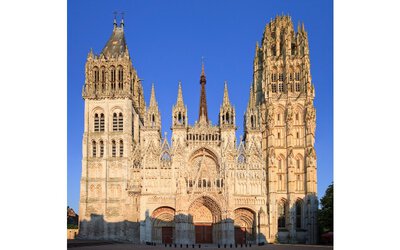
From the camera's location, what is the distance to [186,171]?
111ft

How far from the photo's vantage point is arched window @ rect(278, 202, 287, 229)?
113 feet

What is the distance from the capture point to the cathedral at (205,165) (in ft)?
109

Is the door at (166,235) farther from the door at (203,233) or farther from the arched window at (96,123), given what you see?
the arched window at (96,123)

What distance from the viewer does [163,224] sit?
34.1 meters

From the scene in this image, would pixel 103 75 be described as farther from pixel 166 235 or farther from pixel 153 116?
pixel 166 235

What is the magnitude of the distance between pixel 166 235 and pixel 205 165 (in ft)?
19.1

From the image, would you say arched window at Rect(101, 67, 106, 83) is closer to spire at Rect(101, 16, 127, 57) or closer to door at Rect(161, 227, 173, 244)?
spire at Rect(101, 16, 127, 57)

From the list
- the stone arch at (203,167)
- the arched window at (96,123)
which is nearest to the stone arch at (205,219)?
the stone arch at (203,167)

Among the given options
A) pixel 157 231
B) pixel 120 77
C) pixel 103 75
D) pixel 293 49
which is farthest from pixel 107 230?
pixel 293 49

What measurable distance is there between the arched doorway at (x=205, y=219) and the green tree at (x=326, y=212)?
7.21 meters

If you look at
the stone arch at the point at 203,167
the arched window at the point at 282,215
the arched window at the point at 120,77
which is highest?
the arched window at the point at 120,77
